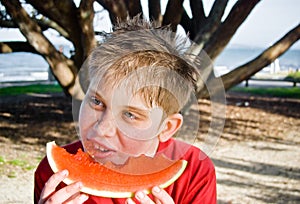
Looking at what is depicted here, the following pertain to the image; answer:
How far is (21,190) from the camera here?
638cm

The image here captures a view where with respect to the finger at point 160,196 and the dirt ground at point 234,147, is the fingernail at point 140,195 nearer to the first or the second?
the finger at point 160,196

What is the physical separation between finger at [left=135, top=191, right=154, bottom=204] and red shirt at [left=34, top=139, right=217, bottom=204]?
0.20m

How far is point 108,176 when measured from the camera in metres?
1.77

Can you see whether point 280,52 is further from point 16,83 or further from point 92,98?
point 16,83

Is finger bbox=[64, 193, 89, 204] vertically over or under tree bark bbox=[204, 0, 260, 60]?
over

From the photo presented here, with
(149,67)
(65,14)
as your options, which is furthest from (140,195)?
(65,14)

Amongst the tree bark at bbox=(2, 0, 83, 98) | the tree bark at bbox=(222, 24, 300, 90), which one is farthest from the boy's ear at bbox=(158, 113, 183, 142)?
the tree bark at bbox=(222, 24, 300, 90)

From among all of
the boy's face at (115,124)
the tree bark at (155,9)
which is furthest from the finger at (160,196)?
the tree bark at (155,9)

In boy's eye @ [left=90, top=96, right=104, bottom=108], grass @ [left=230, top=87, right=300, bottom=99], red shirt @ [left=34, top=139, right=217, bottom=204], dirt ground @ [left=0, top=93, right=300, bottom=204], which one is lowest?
grass @ [left=230, top=87, right=300, bottom=99]

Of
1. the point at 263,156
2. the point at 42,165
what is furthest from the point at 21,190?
the point at 42,165

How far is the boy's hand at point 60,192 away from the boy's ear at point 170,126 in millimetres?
332

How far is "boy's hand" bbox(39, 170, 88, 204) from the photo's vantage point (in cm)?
155

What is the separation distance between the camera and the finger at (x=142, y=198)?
5.18 feet

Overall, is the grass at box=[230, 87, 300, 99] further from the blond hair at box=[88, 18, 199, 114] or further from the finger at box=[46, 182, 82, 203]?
the finger at box=[46, 182, 82, 203]
